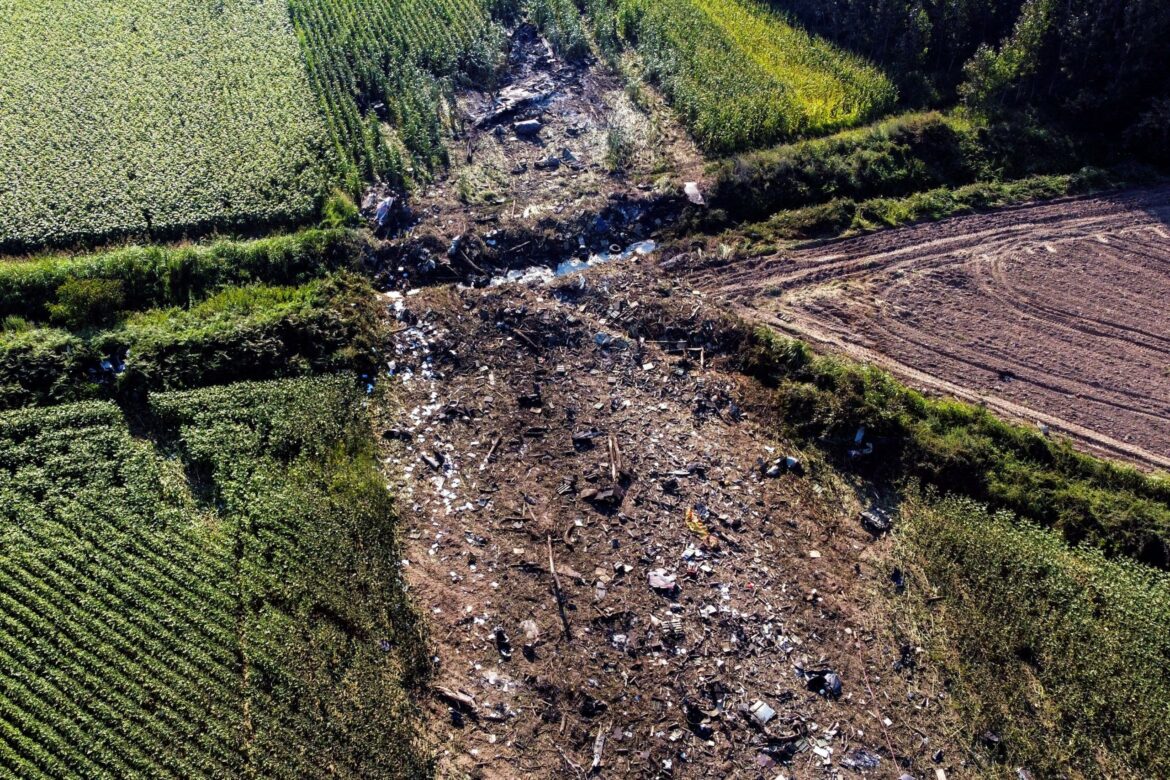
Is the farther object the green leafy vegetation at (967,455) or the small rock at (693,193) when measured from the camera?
the small rock at (693,193)

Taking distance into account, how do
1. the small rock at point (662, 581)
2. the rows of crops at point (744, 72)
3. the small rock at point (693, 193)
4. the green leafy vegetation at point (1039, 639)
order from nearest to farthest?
the green leafy vegetation at point (1039, 639)
the small rock at point (662, 581)
the small rock at point (693, 193)
the rows of crops at point (744, 72)

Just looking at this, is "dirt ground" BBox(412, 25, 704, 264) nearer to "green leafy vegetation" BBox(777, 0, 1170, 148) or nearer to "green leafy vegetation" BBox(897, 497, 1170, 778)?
"green leafy vegetation" BBox(777, 0, 1170, 148)

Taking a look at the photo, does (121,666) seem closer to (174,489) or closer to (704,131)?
(174,489)

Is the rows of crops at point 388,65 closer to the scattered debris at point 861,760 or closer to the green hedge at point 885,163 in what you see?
the green hedge at point 885,163

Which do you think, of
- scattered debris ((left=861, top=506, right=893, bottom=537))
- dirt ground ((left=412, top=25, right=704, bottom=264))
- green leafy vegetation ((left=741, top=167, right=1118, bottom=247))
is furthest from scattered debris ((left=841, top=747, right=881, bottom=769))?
dirt ground ((left=412, top=25, right=704, bottom=264))

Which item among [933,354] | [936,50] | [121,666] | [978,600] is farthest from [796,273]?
[121,666]

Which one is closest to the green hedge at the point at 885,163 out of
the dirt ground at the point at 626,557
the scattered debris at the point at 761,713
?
the dirt ground at the point at 626,557

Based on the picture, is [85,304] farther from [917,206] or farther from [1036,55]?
[1036,55]
